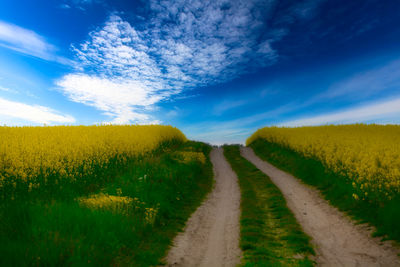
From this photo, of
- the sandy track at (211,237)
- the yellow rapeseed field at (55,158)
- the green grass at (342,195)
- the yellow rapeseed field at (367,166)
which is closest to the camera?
the sandy track at (211,237)

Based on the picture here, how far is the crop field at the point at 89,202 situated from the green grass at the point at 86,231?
0.07ft

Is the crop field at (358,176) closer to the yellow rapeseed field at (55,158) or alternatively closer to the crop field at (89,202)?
the crop field at (89,202)

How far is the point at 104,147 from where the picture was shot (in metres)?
17.4

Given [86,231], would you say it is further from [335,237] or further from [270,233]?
[335,237]

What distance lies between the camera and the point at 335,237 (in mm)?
9203

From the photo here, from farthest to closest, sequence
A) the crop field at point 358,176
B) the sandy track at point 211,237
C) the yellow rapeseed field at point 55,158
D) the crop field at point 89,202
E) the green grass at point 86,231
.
Answer: the yellow rapeseed field at point 55,158 < the crop field at point 358,176 < the sandy track at point 211,237 < the crop field at point 89,202 < the green grass at point 86,231

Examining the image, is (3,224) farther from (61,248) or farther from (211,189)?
(211,189)

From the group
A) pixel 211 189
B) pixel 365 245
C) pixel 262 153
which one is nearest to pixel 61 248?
pixel 365 245

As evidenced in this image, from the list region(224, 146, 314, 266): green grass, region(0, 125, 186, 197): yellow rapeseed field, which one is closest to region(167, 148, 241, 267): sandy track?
region(224, 146, 314, 266): green grass

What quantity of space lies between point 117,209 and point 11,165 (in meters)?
6.24

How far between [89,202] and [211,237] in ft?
16.7

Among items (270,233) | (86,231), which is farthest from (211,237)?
(86,231)

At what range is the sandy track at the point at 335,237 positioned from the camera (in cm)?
745

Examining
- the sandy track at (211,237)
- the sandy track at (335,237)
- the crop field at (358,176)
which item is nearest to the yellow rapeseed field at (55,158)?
the sandy track at (211,237)
